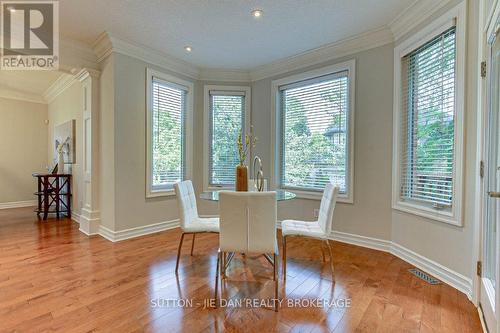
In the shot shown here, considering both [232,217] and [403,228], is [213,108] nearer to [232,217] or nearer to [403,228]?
[232,217]

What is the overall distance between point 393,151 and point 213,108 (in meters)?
2.95

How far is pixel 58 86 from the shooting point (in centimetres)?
508

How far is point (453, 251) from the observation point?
2.23 m

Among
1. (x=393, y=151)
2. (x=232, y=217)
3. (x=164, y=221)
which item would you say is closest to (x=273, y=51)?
(x=393, y=151)

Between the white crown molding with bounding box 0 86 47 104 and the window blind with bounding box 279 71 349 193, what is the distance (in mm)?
5868

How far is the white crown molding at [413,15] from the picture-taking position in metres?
2.41

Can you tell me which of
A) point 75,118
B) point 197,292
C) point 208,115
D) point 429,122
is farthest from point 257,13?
point 75,118

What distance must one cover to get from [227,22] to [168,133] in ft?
6.36

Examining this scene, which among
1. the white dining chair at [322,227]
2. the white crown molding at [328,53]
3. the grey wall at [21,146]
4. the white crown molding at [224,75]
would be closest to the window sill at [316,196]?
the white dining chair at [322,227]

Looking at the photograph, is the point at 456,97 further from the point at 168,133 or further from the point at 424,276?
the point at 168,133

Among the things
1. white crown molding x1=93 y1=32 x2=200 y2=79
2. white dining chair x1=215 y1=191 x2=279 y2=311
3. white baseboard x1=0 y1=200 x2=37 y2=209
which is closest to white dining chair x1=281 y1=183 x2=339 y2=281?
white dining chair x1=215 y1=191 x2=279 y2=311

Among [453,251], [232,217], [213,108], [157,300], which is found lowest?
[157,300]

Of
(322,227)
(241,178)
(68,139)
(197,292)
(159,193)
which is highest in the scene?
(68,139)

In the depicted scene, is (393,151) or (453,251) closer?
(453,251)
